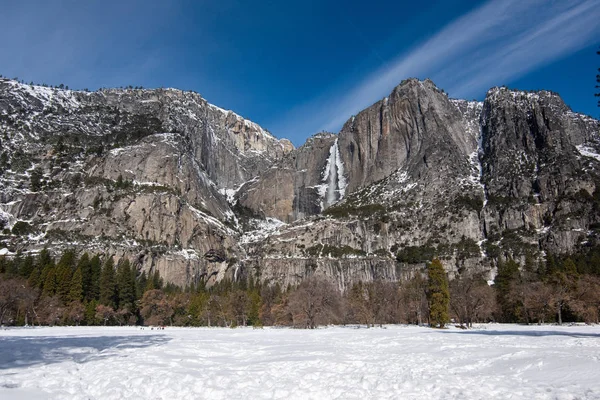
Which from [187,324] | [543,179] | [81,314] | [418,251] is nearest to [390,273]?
[418,251]

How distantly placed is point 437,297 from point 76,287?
82082mm

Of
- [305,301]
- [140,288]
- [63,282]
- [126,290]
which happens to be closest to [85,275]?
[63,282]

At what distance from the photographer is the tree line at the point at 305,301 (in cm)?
7338

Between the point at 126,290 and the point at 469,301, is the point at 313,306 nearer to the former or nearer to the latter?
the point at 469,301

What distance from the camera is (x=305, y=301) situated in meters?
76.6

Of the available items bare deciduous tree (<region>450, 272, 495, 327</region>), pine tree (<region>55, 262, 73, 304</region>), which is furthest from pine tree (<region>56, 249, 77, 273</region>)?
bare deciduous tree (<region>450, 272, 495, 327</region>)

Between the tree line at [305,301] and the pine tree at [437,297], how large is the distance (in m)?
0.17

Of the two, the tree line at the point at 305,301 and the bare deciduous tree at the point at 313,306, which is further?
the bare deciduous tree at the point at 313,306

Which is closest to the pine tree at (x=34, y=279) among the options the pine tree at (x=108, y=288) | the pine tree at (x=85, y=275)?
the pine tree at (x=85, y=275)

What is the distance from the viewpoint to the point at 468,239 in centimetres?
18400

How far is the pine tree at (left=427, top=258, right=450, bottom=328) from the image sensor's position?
69000 mm

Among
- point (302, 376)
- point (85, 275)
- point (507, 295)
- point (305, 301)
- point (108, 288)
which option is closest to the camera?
point (302, 376)

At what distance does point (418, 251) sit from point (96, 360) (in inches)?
6985

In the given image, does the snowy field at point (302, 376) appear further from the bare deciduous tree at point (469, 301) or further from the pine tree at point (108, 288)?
the pine tree at point (108, 288)
